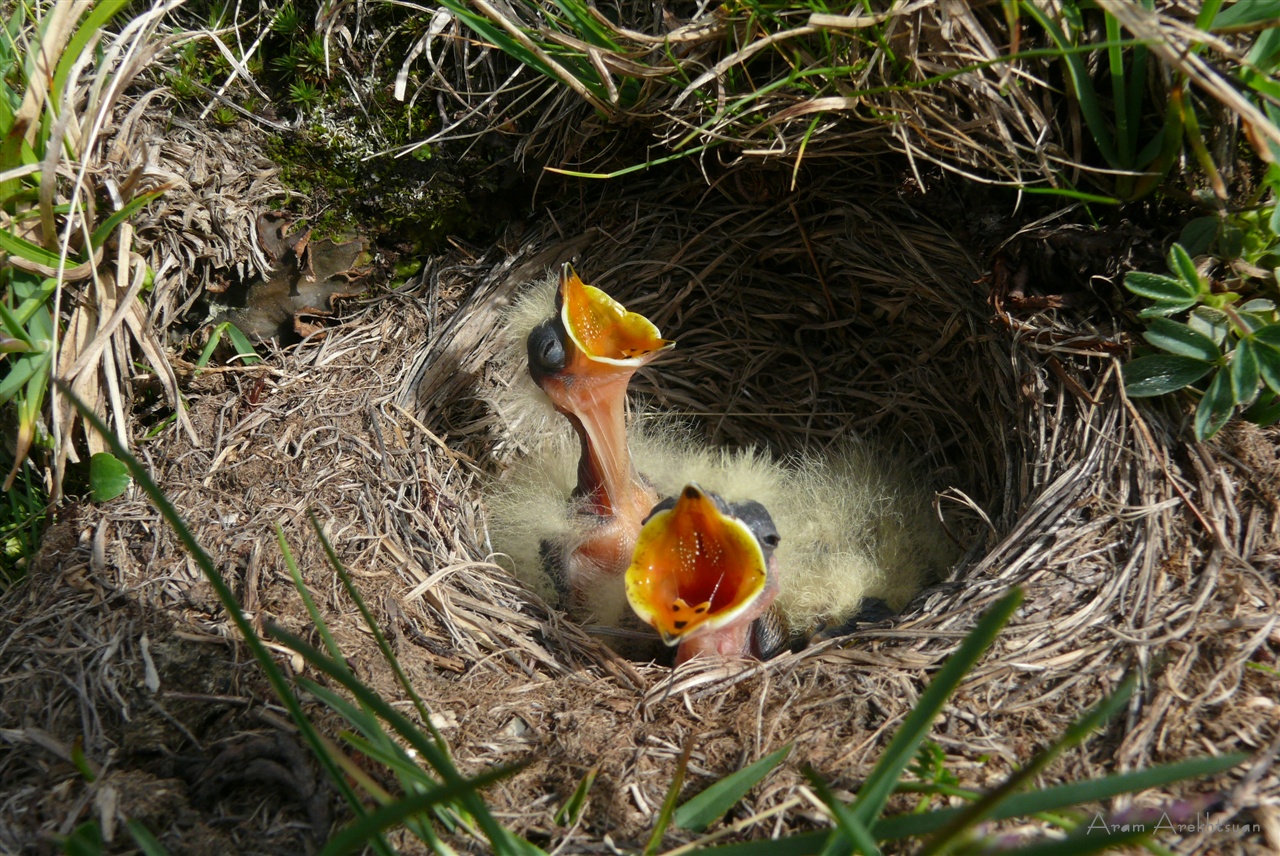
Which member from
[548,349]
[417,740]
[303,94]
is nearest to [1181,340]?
[548,349]

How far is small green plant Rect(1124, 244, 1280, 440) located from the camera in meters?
1.08

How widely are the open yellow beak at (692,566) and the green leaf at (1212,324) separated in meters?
0.66

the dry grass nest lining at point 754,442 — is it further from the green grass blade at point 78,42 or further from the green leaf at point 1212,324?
the green grass blade at point 78,42

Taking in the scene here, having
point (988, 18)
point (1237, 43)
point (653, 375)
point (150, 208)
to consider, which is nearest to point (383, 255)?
point (150, 208)

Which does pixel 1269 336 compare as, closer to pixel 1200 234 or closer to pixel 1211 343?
pixel 1211 343

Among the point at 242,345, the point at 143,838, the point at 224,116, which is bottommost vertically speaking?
the point at 143,838

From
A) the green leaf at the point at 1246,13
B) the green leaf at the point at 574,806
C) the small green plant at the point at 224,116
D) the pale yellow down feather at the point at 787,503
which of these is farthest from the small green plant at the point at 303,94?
the green leaf at the point at 1246,13

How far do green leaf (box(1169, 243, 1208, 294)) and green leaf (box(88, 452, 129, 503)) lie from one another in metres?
1.58

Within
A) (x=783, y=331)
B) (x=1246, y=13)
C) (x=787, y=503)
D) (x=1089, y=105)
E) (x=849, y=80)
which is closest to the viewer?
(x=1246, y=13)

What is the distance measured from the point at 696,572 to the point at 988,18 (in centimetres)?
92

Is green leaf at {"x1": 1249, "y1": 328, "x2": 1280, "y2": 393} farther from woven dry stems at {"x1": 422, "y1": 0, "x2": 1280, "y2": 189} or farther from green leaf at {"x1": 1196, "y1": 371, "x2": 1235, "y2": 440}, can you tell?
woven dry stems at {"x1": 422, "y1": 0, "x2": 1280, "y2": 189}

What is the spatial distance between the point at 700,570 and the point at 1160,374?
71 centimetres

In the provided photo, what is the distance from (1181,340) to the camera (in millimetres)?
1126

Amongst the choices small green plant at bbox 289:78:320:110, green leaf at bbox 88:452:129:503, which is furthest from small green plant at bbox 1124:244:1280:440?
green leaf at bbox 88:452:129:503
